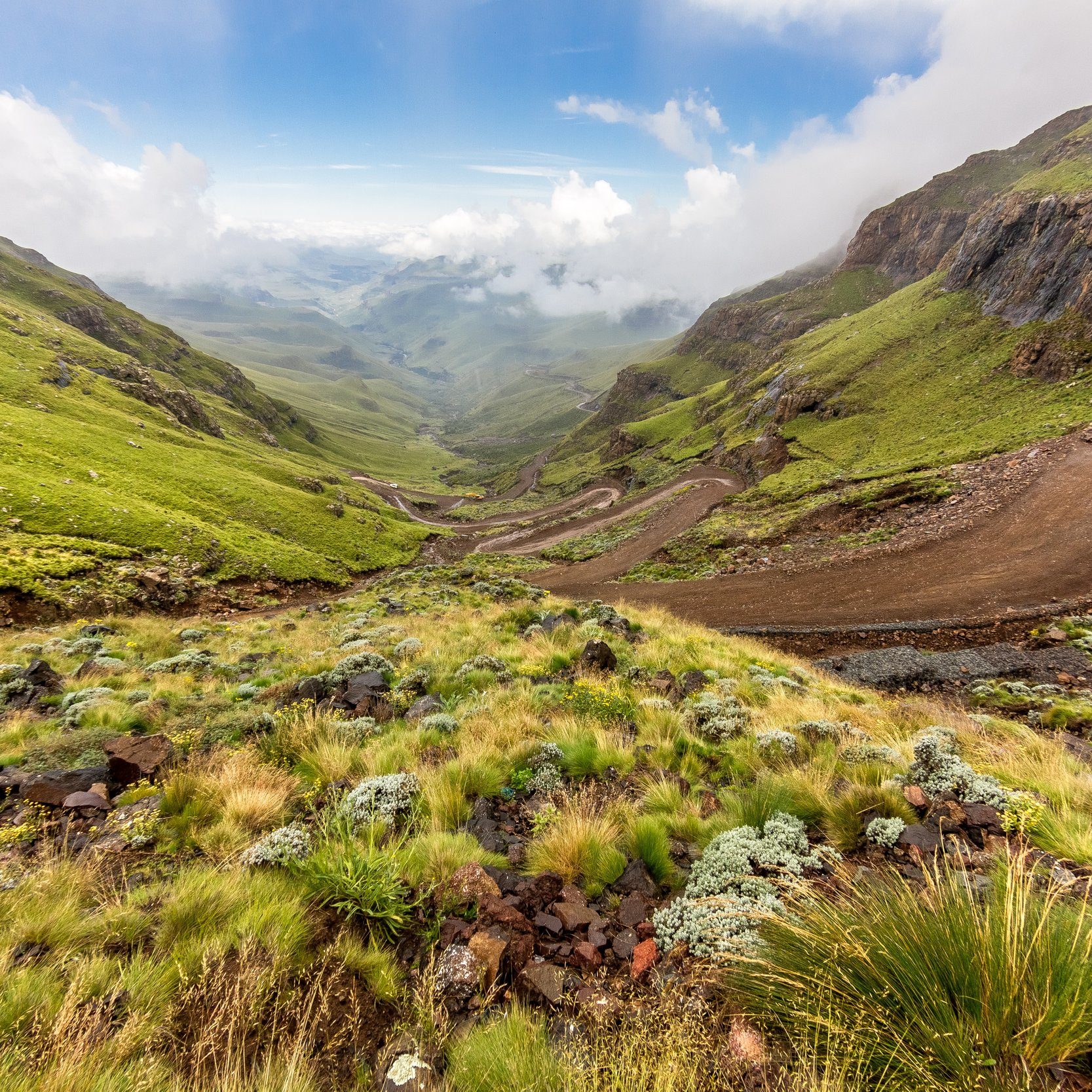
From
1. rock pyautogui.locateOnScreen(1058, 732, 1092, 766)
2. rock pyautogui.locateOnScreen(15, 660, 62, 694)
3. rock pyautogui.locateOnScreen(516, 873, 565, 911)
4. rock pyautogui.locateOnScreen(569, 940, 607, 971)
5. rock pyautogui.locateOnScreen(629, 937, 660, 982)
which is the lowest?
rock pyautogui.locateOnScreen(15, 660, 62, 694)

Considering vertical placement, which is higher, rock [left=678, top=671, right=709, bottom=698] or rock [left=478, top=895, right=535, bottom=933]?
rock [left=478, top=895, right=535, bottom=933]

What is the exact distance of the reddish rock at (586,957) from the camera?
138 inches

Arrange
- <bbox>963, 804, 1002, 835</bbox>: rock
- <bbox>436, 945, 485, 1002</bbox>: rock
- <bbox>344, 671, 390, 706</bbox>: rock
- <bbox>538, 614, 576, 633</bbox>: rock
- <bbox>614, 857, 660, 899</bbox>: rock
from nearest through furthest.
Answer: <bbox>436, 945, 485, 1002</bbox>: rock
<bbox>614, 857, 660, 899</bbox>: rock
<bbox>963, 804, 1002, 835</bbox>: rock
<bbox>344, 671, 390, 706</bbox>: rock
<bbox>538, 614, 576, 633</bbox>: rock

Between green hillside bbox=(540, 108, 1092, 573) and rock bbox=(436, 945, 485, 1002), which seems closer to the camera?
rock bbox=(436, 945, 485, 1002)

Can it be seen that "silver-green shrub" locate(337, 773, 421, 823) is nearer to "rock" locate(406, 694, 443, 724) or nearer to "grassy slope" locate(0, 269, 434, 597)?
"rock" locate(406, 694, 443, 724)

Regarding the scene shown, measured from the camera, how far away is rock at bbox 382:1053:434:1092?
8.21 feet

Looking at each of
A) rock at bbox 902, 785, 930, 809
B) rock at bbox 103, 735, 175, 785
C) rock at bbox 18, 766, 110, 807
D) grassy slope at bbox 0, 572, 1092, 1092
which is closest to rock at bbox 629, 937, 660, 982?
grassy slope at bbox 0, 572, 1092, 1092

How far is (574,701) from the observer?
8.35 metres

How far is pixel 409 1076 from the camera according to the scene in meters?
2.55

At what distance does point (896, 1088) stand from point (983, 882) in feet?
7.67

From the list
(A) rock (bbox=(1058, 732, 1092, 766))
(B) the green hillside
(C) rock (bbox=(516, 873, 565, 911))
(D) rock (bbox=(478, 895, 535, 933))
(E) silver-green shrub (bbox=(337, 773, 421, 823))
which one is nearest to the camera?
(D) rock (bbox=(478, 895, 535, 933))

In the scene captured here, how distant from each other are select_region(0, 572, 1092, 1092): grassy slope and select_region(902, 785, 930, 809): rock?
0.69ft

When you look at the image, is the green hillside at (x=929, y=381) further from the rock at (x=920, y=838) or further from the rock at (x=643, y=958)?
the rock at (x=643, y=958)

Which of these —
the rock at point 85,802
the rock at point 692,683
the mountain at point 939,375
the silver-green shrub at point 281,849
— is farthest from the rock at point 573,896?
the mountain at point 939,375
